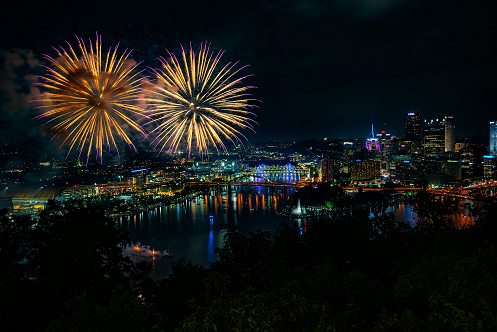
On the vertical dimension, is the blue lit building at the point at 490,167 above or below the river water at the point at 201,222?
above

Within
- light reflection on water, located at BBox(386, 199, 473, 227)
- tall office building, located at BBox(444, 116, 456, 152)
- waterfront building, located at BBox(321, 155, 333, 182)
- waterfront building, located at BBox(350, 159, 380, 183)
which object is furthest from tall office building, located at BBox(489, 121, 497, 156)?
light reflection on water, located at BBox(386, 199, 473, 227)

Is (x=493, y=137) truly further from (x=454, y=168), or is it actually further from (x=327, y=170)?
(x=327, y=170)

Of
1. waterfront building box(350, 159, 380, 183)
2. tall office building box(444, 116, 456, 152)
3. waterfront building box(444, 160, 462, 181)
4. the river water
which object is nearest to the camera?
the river water

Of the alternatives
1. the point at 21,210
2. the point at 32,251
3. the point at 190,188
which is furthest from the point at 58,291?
the point at 190,188

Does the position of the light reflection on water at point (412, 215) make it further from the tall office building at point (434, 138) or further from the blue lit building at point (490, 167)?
the tall office building at point (434, 138)

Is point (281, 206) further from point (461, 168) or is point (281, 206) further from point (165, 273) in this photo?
point (461, 168)

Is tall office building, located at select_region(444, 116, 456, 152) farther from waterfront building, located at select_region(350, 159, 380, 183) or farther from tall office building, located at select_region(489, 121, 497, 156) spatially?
waterfront building, located at select_region(350, 159, 380, 183)

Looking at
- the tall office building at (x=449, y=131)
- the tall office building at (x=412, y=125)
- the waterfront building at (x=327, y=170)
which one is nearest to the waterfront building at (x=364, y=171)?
the waterfront building at (x=327, y=170)
